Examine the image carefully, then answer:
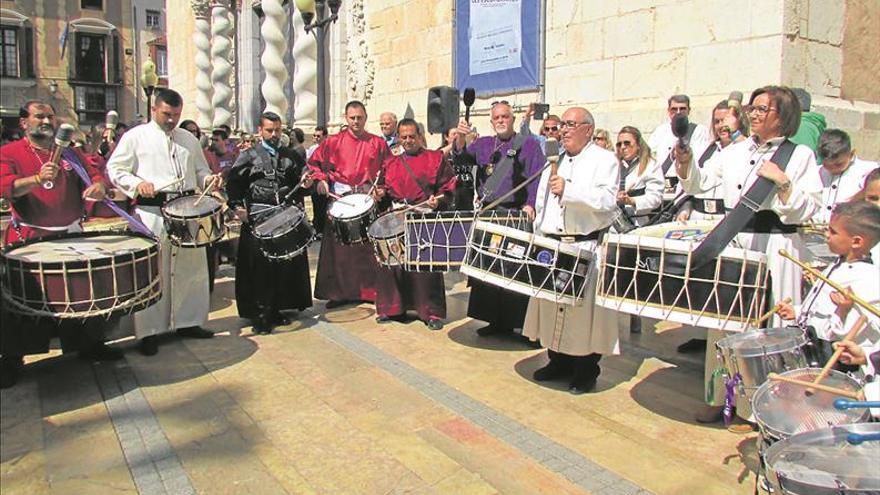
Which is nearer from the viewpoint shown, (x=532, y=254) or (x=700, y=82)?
(x=532, y=254)

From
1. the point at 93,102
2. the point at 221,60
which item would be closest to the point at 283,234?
the point at 221,60

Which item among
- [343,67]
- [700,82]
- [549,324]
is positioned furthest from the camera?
[343,67]

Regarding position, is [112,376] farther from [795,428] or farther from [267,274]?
[795,428]

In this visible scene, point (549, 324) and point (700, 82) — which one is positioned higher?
point (700, 82)

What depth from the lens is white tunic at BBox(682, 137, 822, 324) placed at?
3.36m

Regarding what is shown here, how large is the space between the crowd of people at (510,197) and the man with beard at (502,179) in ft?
0.04

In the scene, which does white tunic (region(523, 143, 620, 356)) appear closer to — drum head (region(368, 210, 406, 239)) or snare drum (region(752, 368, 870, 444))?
drum head (region(368, 210, 406, 239))

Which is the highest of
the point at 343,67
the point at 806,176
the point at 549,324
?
the point at 343,67

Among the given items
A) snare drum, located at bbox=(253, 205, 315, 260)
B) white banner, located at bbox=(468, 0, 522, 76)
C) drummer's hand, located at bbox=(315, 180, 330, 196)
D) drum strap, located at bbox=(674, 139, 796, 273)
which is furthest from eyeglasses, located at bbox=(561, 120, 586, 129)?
white banner, located at bbox=(468, 0, 522, 76)

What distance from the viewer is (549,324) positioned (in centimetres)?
434

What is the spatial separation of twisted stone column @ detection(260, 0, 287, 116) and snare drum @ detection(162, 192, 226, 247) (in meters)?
12.2

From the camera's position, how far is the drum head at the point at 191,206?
4711 mm

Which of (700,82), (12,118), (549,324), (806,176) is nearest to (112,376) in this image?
(549,324)

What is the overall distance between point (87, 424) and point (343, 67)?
1143cm
